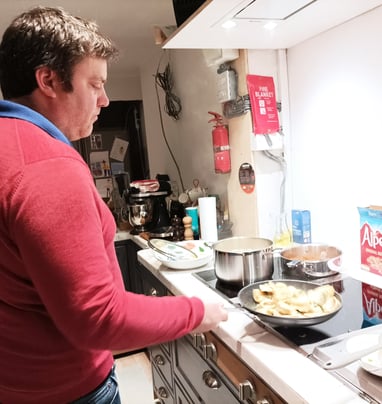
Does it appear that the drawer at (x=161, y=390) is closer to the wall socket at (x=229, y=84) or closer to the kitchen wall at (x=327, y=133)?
the kitchen wall at (x=327, y=133)

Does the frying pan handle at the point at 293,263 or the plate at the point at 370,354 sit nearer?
the plate at the point at 370,354

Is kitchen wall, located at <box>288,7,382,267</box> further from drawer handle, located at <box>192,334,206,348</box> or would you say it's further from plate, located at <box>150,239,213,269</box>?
drawer handle, located at <box>192,334,206,348</box>

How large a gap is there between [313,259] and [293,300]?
1.41 ft

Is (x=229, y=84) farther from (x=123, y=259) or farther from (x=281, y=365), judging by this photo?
(x=123, y=259)

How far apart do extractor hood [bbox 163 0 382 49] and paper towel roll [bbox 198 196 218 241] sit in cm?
67

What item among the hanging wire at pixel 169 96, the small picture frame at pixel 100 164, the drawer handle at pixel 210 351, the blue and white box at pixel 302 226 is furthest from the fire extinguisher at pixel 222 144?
the small picture frame at pixel 100 164

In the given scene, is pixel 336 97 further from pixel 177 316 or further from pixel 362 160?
pixel 177 316

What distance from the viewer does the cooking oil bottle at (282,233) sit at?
63.3 inches

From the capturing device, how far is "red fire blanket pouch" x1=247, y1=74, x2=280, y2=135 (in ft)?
5.34

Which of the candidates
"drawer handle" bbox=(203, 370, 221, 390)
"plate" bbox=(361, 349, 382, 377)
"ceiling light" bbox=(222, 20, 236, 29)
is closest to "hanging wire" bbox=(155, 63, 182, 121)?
"ceiling light" bbox=(222, 20, 236, 29)

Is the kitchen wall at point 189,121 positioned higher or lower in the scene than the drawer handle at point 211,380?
higher

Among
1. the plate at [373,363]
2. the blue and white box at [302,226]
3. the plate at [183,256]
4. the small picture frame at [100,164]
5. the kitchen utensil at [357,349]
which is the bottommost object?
the kitchen utensil at [357,349]

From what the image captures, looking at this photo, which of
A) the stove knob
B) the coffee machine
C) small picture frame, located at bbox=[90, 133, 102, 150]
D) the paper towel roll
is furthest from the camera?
small picture frame, located at bbox=[90, 133, 102, 150]

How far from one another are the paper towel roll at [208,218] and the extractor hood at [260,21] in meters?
0.67
